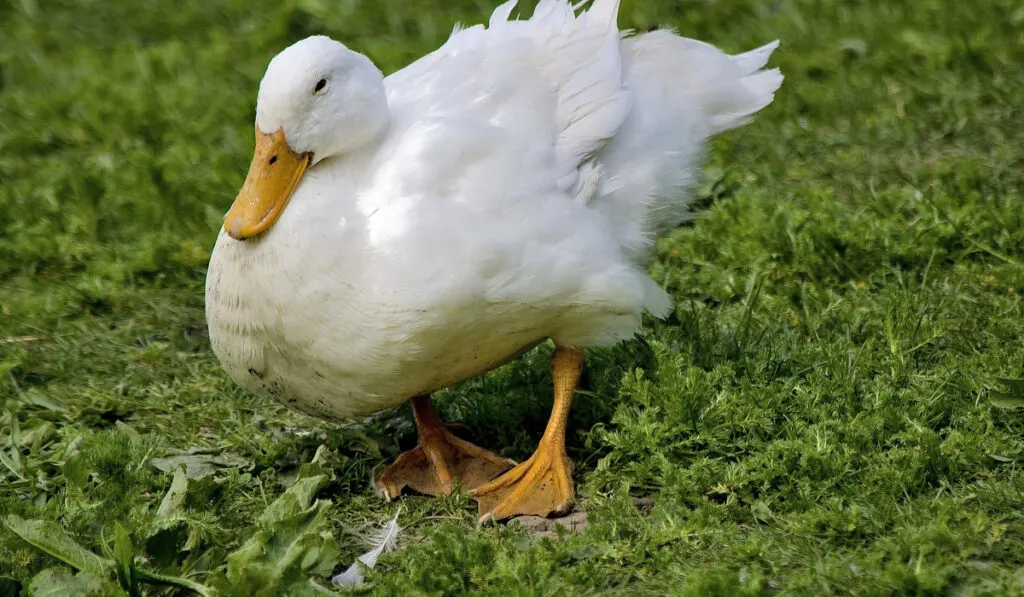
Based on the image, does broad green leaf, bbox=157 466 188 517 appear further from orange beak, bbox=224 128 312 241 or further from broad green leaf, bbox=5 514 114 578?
orange beak, bbox=224 128 312 241

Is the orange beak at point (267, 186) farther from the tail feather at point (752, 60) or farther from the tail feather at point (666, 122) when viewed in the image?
the tail feather at point (752, 60)

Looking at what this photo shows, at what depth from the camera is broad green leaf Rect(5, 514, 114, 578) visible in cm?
338

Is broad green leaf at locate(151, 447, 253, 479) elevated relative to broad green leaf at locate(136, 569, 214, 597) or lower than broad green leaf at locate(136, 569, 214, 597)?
lower

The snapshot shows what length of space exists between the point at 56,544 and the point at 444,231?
51.1 inches

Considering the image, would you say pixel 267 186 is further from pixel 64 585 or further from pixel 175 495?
pixel 64 585

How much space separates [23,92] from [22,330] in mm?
2493

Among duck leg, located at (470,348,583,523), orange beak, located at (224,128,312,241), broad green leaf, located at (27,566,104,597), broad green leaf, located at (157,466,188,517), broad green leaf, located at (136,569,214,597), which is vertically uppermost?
orange beak, located at (224,128,312,241)

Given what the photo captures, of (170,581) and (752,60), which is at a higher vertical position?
(170,581)

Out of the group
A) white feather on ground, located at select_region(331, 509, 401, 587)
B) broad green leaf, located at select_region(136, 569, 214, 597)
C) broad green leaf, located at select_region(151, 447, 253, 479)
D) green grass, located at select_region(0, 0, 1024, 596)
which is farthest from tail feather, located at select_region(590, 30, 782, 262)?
broad green leaf, located at select_region(136, 569, 214, 597)

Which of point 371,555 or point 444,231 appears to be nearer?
point 444,231

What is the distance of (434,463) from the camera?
14.1 feet

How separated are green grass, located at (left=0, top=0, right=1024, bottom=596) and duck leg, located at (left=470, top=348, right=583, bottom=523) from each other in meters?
0.09

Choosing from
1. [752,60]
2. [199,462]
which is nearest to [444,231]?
[199,462]

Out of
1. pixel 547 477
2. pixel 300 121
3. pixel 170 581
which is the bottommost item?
pixel 547 477
